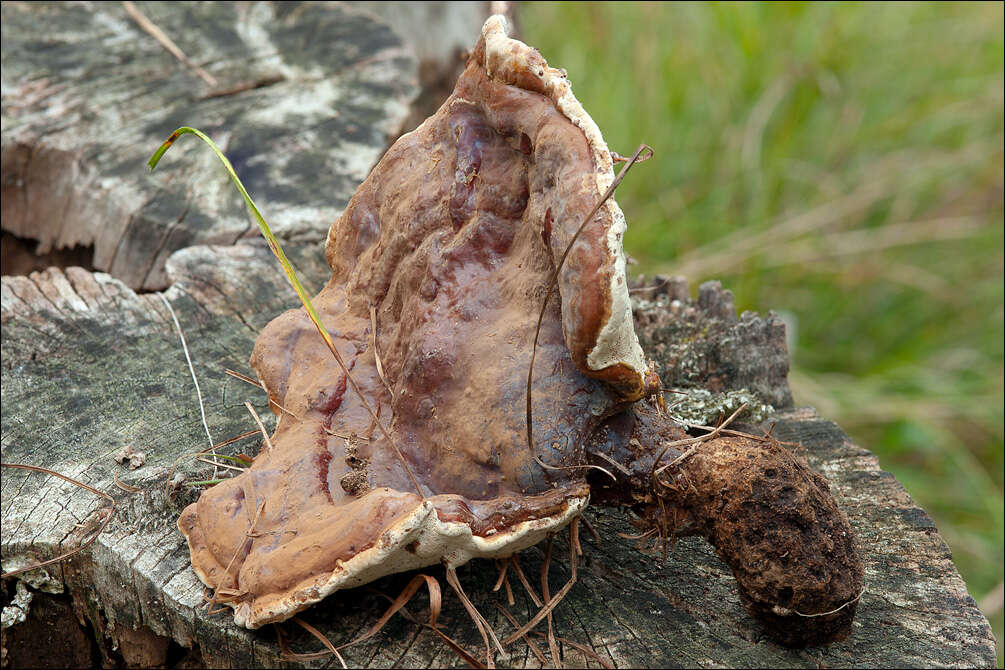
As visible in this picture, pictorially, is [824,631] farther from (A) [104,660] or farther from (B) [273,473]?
(A) [104,660]

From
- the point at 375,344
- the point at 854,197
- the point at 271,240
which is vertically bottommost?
the point at 854,197

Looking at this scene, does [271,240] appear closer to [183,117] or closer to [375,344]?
[375,344]

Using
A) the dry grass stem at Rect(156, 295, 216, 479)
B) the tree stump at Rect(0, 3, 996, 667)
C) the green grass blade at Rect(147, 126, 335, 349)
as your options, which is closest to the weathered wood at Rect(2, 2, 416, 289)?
the tree stump at Rect(0, 3, 996, 667)

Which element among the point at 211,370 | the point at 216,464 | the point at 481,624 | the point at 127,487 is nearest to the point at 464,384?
the point at 481,624

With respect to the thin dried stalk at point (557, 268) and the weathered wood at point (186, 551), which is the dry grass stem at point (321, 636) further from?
the thin dried stalk at point (557, 268)

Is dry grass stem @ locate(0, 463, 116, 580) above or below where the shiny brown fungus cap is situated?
below

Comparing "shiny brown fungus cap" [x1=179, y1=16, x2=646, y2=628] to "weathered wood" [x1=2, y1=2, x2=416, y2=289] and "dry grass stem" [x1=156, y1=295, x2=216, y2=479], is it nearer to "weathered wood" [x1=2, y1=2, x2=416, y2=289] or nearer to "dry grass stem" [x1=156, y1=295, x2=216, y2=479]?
"dry grass stem" [x1=156, y1=295, x2=216, y2=479]

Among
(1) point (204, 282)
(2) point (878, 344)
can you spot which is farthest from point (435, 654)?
(2) point (878, 344)

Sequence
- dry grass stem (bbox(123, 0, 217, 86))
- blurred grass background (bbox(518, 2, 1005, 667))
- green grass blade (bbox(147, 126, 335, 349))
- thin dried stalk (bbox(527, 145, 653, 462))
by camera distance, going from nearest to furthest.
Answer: thin dried stalk (bbox(527, 145, 653, 462)), green grass blade (bbox(147, 126, 335, 349)), dry grass stem (bbox(123, 0, 217, 86)), blurred grass background (bbox(518, 2, 1005, 667))
